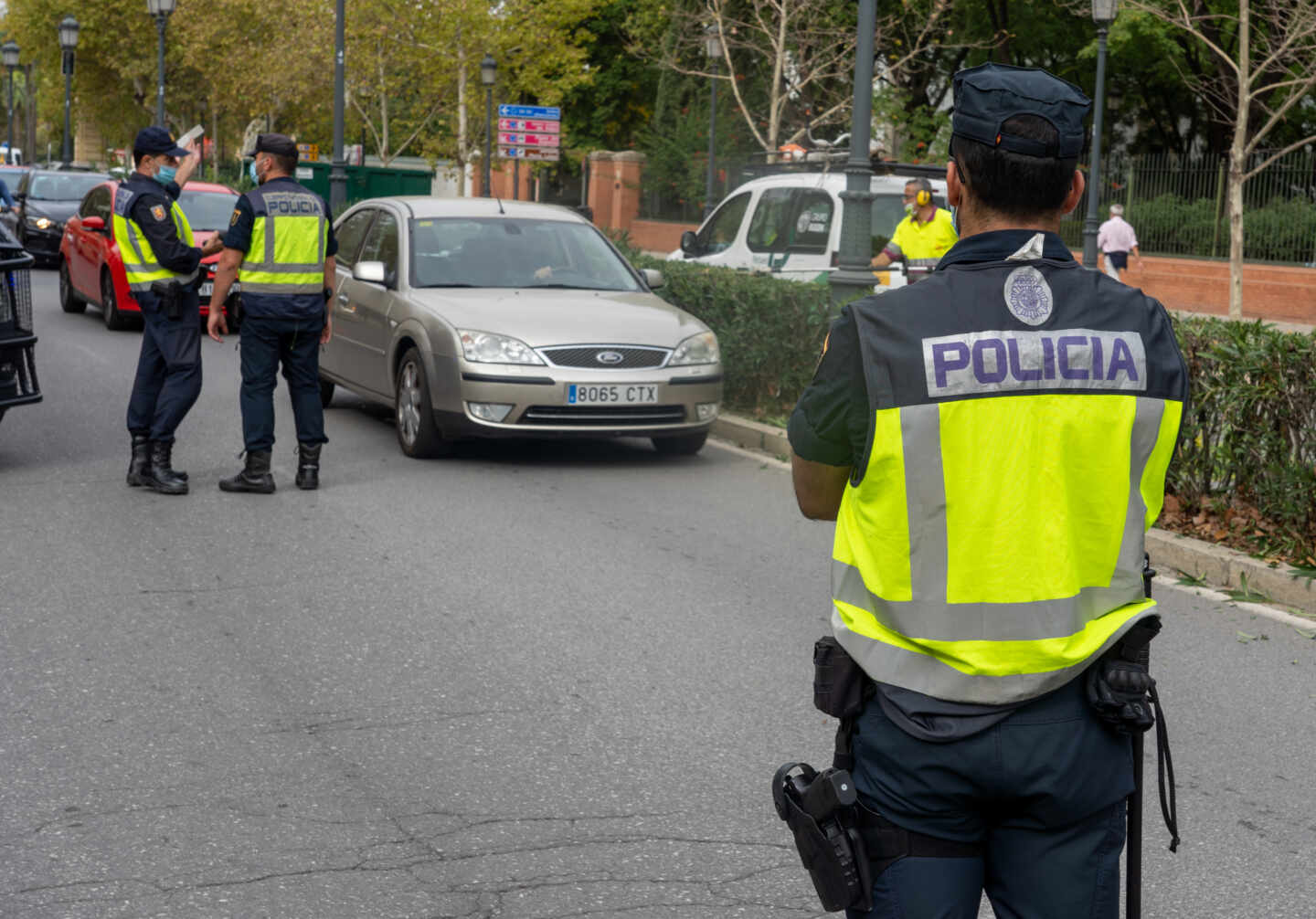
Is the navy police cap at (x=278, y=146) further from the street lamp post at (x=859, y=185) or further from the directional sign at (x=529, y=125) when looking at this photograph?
the directional sign at (x=529, y=125)

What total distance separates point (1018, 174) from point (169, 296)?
743 centimetres

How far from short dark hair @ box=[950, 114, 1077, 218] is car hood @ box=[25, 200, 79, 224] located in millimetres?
28710

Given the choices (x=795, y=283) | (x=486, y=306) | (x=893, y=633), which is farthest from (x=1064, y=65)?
(x=893, y=633)

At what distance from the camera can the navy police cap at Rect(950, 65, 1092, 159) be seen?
2.37 m

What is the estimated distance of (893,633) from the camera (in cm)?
242

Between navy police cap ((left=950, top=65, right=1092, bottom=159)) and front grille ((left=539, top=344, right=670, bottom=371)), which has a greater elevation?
navy police cap ((left=950, top=65, right=1092, bottom=159))

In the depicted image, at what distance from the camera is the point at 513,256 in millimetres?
11414

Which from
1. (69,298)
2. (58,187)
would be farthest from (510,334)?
(58,187)

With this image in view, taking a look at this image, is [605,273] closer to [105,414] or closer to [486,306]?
[486,306]

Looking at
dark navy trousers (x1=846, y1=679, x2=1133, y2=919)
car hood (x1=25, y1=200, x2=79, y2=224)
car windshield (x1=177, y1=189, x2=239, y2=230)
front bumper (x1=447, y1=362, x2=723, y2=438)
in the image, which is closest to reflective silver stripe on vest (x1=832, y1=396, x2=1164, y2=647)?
dark navy trousers (x1=846, y1=679, x2=1133, y2=919)

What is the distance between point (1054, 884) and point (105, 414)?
10772 millimetres

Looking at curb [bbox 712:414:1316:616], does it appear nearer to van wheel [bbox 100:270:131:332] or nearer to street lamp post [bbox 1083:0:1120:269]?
street lamp post [bbox 1083:0:1120:269]

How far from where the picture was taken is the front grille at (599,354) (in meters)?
10.1

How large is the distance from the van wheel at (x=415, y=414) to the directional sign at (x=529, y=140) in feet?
67.7
